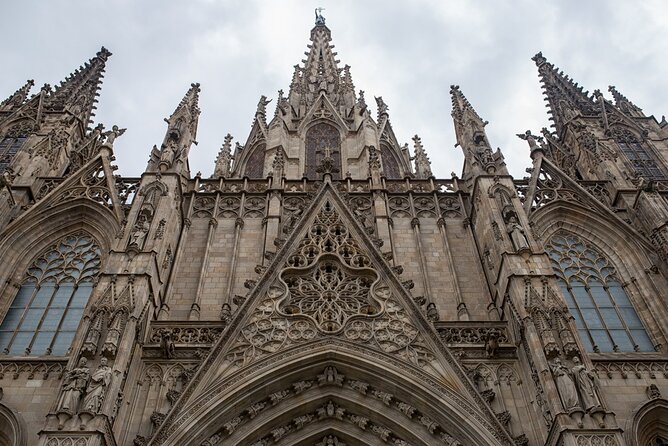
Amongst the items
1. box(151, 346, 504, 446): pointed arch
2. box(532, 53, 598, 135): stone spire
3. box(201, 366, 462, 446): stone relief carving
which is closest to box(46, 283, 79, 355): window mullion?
box(151, 346, 504, 446): pointed arch

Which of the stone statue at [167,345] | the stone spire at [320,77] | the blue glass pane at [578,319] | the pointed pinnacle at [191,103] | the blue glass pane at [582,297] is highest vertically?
the stone spire at [320,77]

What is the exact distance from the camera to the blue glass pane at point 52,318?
1605cm

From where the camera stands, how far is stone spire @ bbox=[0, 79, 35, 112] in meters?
26.3

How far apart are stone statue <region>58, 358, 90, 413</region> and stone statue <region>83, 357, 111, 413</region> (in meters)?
0.12

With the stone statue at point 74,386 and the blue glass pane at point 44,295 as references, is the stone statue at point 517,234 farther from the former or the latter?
the blue glass pane at point 44,295

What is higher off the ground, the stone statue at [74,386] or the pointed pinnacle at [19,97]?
the pointed pinnacle at [19,97]

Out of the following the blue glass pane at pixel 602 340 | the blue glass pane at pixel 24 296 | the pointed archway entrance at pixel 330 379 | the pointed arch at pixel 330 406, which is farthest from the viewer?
the blue glass pane at pixel 24 296

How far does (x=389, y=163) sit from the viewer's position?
2889 centimetres

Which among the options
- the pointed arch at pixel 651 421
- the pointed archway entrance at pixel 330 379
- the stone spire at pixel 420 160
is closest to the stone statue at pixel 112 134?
the pointed archway entrance at pixel 330 379

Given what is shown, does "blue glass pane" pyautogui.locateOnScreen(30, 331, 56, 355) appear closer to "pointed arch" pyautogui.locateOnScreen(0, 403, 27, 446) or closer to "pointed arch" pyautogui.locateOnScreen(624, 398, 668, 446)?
"pointed arch" pyautogui.locateOnScreen(0, 403, 27, 446)

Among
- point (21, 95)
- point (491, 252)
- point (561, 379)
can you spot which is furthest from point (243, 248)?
point (21, 95)

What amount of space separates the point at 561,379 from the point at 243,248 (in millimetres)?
9185

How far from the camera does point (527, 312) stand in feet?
45.0

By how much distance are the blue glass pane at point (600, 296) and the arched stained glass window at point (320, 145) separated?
10.9m
